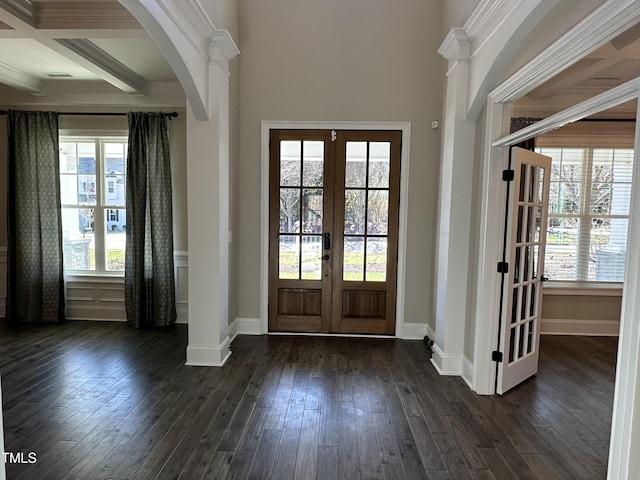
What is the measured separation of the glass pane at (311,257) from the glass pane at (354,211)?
387 mm

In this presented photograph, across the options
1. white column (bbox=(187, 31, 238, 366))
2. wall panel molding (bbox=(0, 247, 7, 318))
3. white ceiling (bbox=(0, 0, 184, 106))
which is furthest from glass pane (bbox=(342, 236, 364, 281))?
wall panel molding (bbox=(0, 247, 7, 318))

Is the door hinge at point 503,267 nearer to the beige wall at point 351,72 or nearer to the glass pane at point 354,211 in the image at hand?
the beige wall at point 351,72

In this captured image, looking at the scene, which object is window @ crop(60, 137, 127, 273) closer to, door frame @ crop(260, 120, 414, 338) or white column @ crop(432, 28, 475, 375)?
door frame @ crop(260, 120, 414, 338)

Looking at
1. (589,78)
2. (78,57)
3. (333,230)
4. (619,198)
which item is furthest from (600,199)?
(78,57)

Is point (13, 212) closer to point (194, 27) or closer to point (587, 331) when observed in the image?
point (194, 27)

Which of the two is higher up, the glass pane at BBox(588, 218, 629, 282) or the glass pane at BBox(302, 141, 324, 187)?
the glass pane at BBox(302, 141, 324, 187)

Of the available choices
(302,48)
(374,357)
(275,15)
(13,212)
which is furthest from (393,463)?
(13,212)

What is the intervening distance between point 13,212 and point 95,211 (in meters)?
0.93

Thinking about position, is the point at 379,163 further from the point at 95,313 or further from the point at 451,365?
the point at 95,313

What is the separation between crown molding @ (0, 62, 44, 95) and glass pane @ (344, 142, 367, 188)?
3924 mm

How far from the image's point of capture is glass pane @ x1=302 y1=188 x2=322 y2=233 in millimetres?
4590

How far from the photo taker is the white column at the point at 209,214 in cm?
356

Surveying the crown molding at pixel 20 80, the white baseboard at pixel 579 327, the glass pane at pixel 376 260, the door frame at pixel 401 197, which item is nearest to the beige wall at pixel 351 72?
the door frame at pixel 401 197

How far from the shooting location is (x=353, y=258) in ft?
15.2
